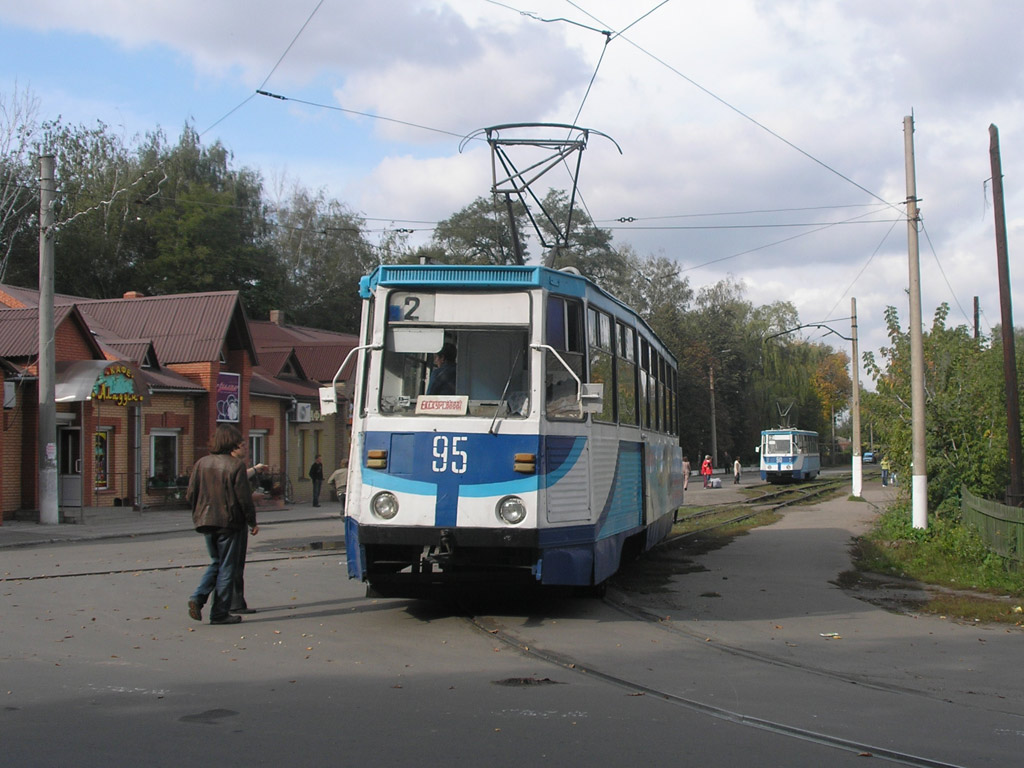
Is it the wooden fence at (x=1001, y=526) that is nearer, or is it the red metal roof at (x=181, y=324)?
the wooden fence at (x=1001, y=526)

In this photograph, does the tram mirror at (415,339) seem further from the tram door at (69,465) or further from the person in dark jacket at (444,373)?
the tram door at (69,465)

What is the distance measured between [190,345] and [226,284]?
20.7m

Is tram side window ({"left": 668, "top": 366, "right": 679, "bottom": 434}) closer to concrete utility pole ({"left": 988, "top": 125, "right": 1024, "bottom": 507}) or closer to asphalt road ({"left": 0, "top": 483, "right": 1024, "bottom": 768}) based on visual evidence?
asphalt road ({"left": 0, "top": 483, "right": 1024, "bottom": 768})

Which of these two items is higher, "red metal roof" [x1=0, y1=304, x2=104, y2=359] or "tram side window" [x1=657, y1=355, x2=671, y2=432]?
"red metal roof" [x1=0, y1=304, x2=104, y2=359]

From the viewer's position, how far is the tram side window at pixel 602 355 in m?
10.3

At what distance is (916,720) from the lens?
645 cm

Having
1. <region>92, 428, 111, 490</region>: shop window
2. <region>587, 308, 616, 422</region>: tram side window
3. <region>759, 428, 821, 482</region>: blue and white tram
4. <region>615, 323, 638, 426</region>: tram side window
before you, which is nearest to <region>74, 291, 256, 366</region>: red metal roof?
<region>92, 428, 111, 490</region>: shop window

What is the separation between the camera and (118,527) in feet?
81.2

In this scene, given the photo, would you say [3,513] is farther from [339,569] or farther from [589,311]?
[589,311]

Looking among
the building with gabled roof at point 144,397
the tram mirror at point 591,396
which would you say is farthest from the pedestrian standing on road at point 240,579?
the building with gabled roof at point 144,397

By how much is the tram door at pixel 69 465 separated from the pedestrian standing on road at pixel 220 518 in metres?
19.9

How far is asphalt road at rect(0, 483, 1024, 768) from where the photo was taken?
18.3 feet

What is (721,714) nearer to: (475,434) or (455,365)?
(475,434)

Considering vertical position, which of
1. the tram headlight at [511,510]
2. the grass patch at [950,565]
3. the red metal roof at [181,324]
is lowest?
→ the grass patch at [950,565]
